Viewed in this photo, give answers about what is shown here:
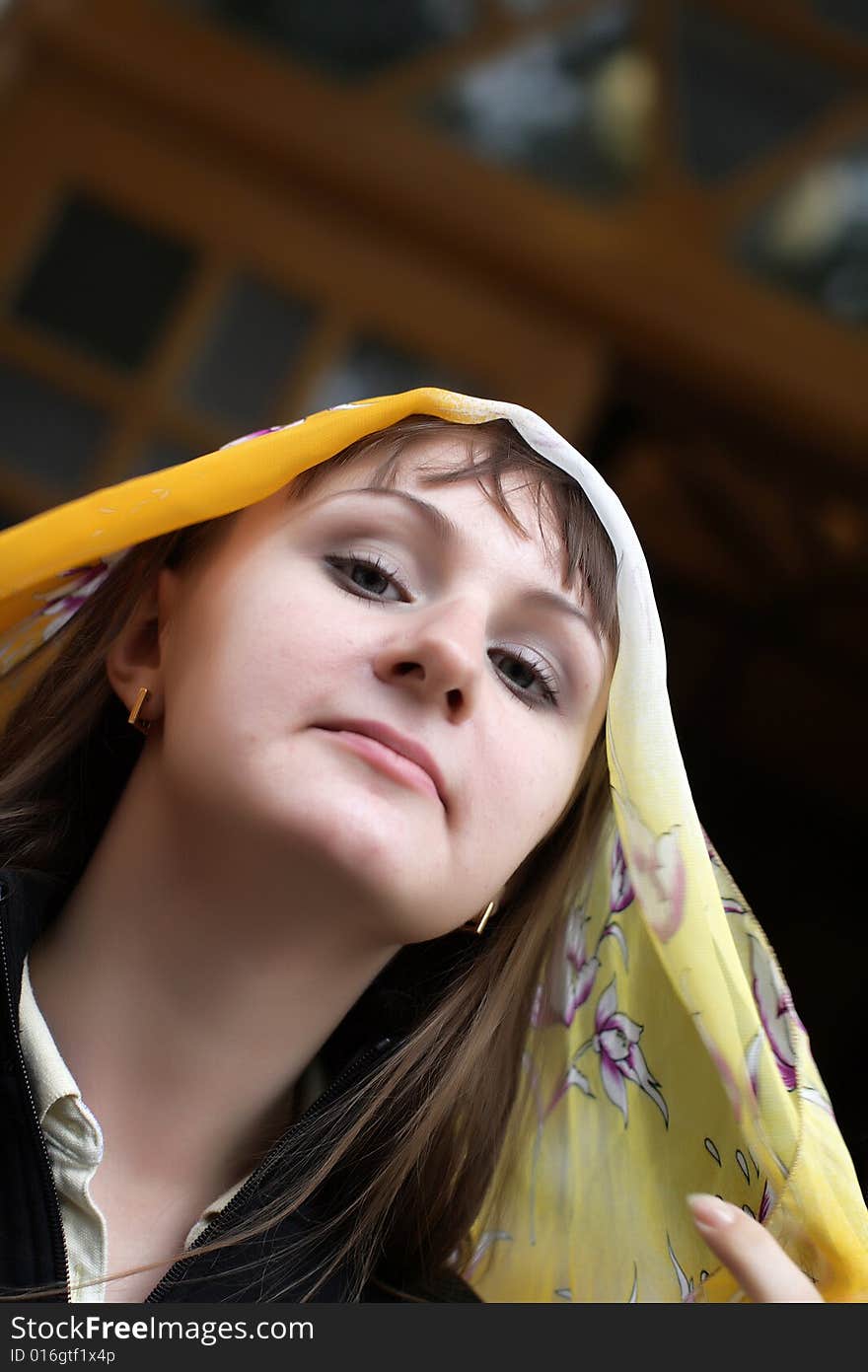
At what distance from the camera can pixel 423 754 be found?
78 cm

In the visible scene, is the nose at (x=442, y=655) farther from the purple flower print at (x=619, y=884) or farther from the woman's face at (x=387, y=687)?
the purple flower print at (x=619, y=884)

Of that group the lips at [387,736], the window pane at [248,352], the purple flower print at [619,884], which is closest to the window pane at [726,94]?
the window pane at [248,352]

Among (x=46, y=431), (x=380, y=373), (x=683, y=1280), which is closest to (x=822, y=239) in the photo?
(x=380, y=373)

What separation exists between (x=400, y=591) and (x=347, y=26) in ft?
5.22

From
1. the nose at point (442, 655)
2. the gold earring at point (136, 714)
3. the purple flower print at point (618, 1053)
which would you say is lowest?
the purple flower print at point (618, 1053)

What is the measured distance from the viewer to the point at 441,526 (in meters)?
0.84

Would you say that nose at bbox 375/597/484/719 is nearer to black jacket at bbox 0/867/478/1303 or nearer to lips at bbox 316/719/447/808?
lips at bbox 316/719/447/808

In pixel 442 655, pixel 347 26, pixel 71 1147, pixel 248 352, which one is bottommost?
pixel 71 1147

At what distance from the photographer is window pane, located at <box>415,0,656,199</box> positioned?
2.10 meters

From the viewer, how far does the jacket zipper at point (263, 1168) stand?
79cm

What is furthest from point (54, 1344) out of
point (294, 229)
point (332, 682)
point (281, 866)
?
point (294, 229)

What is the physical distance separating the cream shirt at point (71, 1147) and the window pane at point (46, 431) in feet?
3.99

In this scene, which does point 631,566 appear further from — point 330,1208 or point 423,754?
point 330,1208

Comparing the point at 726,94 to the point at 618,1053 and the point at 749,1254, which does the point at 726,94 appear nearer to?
the point at 618,1053
